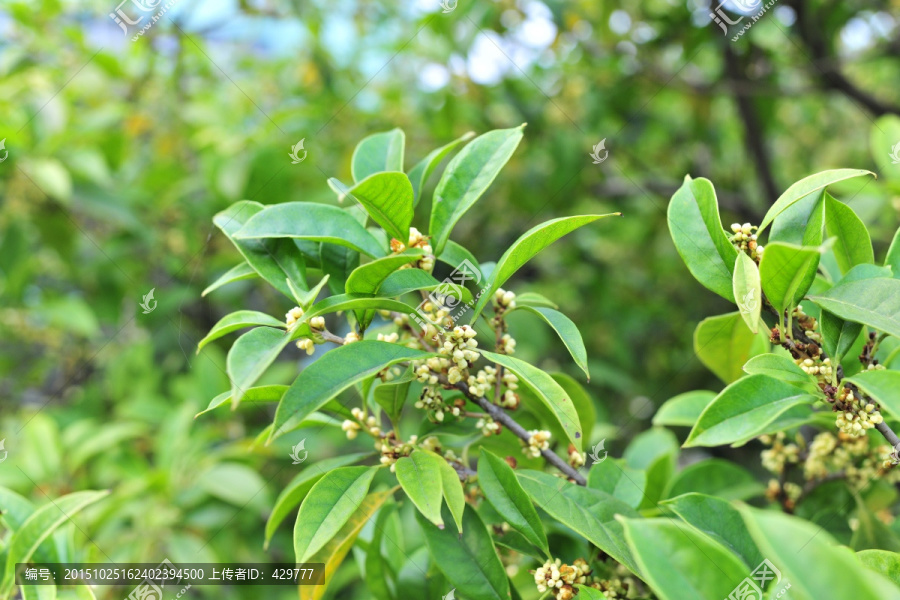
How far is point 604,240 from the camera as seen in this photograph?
378 centimetres

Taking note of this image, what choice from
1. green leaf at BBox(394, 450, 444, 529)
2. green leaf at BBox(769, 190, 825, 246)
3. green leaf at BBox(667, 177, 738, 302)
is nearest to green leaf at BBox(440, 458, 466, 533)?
green leaf at BBox(394, 450, 444, 529)

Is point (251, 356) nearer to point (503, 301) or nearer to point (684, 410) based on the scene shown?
point (503, 301)

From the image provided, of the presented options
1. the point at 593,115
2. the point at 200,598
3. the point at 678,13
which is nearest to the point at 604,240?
the point at 593,115

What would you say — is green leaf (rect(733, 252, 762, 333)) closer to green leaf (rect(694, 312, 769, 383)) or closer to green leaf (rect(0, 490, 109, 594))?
green leaf (rect(694, 312, 769, 383))

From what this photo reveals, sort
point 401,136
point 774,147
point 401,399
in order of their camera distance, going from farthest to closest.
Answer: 1. point 774,147
2. point 401,136
3. point 401,399

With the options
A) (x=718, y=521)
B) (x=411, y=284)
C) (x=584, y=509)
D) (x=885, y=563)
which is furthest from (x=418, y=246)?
(x=885, y=563)

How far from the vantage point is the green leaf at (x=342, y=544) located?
1.05 meters

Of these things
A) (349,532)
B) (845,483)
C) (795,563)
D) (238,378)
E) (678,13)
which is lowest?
(845,483)

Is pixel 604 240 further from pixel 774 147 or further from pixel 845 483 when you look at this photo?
pixel 845 483

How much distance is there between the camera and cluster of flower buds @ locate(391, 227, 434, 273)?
982 mm

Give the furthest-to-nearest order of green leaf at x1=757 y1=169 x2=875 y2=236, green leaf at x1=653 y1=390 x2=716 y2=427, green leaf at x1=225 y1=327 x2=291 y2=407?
green leaf at x1=653 y1=390 x2=716 y2=427 → green leaf at x1=757 y1=169 x2=875 y2=236 → green leaf at x1=225 y1=327 x2=291 y2=407

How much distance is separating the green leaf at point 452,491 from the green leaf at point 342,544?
151 millimetres

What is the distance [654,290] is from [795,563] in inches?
117

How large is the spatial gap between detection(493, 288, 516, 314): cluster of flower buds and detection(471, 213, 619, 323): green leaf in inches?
3.4
